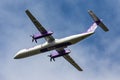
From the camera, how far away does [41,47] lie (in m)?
96.5

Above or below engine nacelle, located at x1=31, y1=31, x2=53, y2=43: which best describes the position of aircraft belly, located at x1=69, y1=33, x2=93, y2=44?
below

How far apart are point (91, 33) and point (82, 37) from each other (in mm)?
1823

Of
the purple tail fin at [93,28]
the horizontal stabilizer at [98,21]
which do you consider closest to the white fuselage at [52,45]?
the horizontal stabilizer at [98,21]

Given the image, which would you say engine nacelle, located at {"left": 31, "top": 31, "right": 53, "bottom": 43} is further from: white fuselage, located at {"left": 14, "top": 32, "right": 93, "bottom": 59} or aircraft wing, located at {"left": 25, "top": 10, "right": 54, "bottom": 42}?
white fuselage, located at {"left": 14, "top": 32, "right": 93, "bottom": 59}

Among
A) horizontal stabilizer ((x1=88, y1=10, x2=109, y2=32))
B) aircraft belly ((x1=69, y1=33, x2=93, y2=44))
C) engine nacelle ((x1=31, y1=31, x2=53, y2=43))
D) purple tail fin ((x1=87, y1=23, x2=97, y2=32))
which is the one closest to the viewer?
aircraft belly ((x1=69, y1=33, x2=93, y2=44))

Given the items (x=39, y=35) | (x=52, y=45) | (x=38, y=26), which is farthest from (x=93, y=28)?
(x=38, y=26)

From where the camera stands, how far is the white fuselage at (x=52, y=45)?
302 feet

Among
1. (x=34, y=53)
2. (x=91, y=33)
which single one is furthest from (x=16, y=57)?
(x=91, y=33)

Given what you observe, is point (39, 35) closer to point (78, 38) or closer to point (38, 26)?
point (38, 26)

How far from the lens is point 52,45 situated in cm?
9488

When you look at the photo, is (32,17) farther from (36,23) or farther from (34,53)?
(34,53)

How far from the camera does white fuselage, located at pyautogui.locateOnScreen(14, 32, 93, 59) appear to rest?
302ft

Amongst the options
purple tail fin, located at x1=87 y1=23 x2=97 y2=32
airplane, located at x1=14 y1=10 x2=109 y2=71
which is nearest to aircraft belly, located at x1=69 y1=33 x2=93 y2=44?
airplane, located at x1=14 y1=10 x2=109 y2=71

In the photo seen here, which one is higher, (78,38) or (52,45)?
(52,45)
